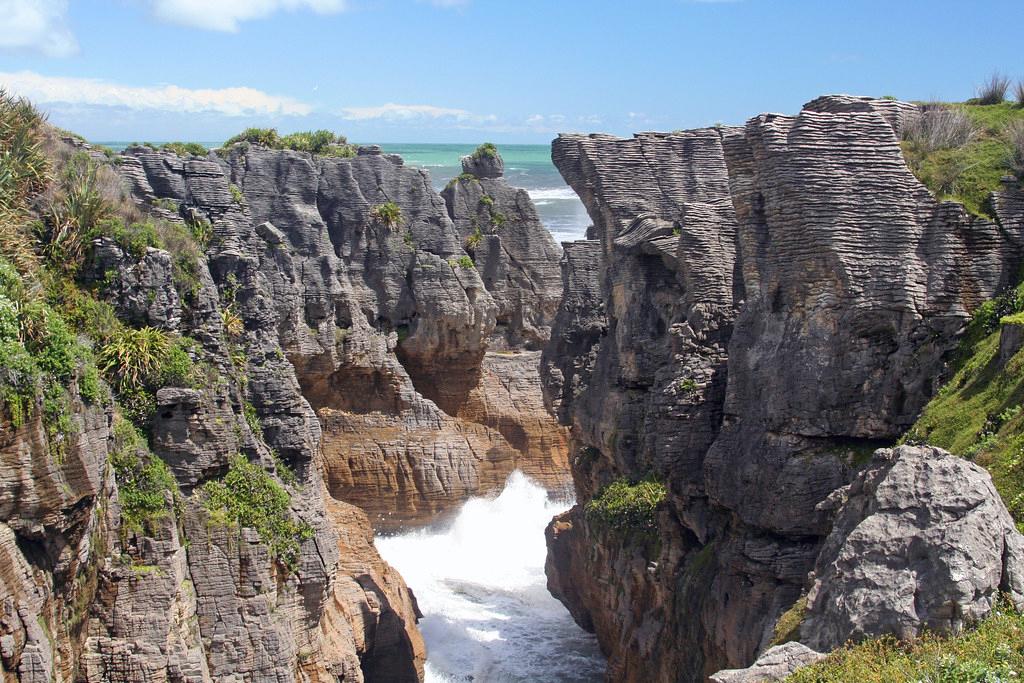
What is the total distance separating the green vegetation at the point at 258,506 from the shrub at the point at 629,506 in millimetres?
7421

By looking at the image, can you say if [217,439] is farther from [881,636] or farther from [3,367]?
[881,636]

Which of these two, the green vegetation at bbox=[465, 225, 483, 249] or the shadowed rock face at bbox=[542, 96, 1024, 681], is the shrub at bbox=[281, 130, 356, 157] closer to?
the green vegetation at bbox=[465, 225, 483, 249]

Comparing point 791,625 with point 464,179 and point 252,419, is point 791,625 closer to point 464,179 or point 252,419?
point 252,419

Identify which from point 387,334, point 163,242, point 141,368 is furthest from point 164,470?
point 387,334

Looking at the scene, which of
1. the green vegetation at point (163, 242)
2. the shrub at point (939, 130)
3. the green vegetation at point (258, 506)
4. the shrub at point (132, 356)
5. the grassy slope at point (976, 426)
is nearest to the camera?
the grassy slope at point (976, 426)

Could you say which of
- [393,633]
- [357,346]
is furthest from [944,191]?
[357,346]

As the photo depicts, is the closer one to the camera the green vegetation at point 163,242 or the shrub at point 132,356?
the shrub at point 132,356

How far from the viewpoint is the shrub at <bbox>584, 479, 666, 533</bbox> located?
25.6 meters

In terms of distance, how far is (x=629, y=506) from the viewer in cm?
2611

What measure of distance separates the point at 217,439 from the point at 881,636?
1084cm

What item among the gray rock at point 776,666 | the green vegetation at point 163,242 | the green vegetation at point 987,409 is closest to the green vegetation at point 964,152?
the green vegetation at point 987,409

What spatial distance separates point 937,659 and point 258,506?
11533 millimetres

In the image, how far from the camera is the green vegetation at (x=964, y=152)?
2066cm

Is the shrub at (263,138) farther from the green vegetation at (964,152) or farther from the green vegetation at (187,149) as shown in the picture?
the green vegetation at (964,152)
